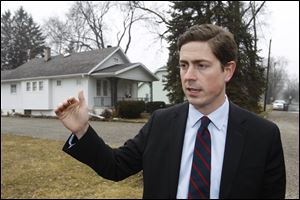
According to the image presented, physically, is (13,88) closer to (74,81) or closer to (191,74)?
(74,81)

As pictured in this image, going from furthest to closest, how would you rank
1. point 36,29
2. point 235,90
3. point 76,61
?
point 36,29 < point 76,61 < point 235,90

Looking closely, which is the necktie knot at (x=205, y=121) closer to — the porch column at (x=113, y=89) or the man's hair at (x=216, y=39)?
the man's hair at (x=216, y=39)

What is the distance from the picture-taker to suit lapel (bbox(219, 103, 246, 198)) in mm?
1507

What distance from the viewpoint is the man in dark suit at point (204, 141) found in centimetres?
152

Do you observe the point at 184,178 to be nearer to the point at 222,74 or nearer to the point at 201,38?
the point at 222,74

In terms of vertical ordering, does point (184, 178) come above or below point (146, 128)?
below

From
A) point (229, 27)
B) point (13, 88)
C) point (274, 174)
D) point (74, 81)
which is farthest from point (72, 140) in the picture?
point (13, 88)

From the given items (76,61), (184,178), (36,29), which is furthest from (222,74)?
(36,29)

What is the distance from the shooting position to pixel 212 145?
1589mm

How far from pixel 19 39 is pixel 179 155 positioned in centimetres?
5756

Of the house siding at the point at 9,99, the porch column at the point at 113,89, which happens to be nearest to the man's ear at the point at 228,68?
the porch column at the point at 113,89

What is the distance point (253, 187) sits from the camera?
5.05 feet

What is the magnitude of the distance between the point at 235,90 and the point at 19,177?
232 inches

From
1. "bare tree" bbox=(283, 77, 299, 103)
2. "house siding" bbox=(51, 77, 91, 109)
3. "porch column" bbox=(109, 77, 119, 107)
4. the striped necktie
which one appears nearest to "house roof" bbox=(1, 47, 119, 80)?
"house siding" bbox=(51, 77, 91, 109)
